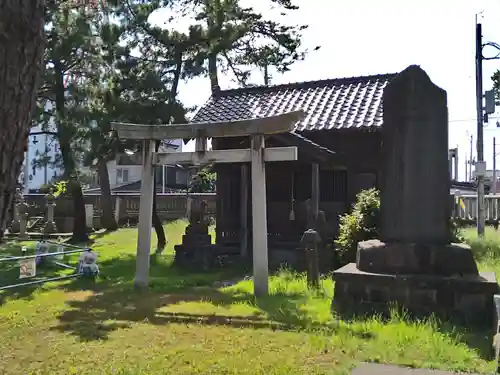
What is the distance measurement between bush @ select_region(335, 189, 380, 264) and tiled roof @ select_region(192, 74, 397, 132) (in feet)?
8.33

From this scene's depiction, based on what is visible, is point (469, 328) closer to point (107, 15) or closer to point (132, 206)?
point (107, 15)

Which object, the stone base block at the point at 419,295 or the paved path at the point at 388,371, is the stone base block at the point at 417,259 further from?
the paved path at the point at 388,371

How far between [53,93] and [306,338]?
1557 cm

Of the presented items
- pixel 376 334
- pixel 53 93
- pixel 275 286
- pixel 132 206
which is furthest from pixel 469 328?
pixel 132 206

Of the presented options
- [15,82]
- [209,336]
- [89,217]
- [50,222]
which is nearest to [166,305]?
[209,336]

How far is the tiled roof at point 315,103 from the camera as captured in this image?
13.5 meters

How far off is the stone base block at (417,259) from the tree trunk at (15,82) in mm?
5702

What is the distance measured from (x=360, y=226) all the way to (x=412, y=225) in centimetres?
357

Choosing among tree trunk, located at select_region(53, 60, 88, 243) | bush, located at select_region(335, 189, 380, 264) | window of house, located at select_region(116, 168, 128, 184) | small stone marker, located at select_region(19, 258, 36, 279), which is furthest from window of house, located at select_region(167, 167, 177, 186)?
bush, located at select_region(335, 189, 380, 264)

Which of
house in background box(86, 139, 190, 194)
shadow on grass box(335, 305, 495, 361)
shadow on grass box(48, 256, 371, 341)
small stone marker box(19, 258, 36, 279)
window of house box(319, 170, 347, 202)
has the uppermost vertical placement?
house in background box(86, 139, 190, 194)

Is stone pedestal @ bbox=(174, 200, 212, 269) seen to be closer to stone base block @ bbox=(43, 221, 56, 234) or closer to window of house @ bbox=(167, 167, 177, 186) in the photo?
stone base block @ bbox=(43, 221, 56, 234)

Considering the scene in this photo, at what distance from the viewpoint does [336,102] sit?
14.5 m

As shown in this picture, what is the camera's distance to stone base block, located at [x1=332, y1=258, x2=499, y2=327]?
21.0 ft

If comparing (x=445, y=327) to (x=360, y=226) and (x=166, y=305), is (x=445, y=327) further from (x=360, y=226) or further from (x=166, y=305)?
(x=360, y=226)
